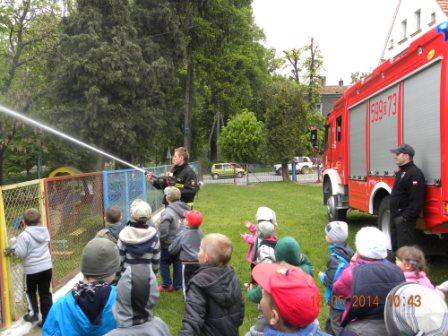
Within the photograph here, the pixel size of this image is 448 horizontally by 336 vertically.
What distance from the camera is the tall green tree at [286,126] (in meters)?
29.7

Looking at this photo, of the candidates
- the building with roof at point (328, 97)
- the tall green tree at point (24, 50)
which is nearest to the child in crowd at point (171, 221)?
the tall green tree at point (24, 50)

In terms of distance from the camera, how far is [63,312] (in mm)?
2730

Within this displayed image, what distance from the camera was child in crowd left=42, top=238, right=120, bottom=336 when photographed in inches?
108

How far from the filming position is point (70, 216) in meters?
7.38

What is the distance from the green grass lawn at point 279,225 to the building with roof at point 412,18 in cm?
1125

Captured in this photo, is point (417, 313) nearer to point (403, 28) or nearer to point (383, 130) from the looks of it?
point (383, 130)

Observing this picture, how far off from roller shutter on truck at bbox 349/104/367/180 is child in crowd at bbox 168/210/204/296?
4.75 m

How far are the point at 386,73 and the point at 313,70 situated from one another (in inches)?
1445

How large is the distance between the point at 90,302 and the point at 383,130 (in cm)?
Answer: 651

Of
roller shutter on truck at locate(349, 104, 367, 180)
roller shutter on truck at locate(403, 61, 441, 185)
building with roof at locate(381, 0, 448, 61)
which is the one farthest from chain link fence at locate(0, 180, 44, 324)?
building with roof at locate(381, 0, 448, 61)

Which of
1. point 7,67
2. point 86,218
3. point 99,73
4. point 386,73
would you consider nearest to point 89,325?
point 86,218

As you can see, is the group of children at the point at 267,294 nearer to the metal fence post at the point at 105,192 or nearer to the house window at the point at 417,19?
the metal fence post at the point at 105,192

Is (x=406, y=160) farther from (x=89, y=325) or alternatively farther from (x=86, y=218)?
(x=86, y=218)

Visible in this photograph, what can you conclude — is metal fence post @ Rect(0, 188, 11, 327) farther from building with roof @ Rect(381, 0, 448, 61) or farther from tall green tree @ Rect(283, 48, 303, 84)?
tall green tree @ Rect(283, 48, 303, 84)
